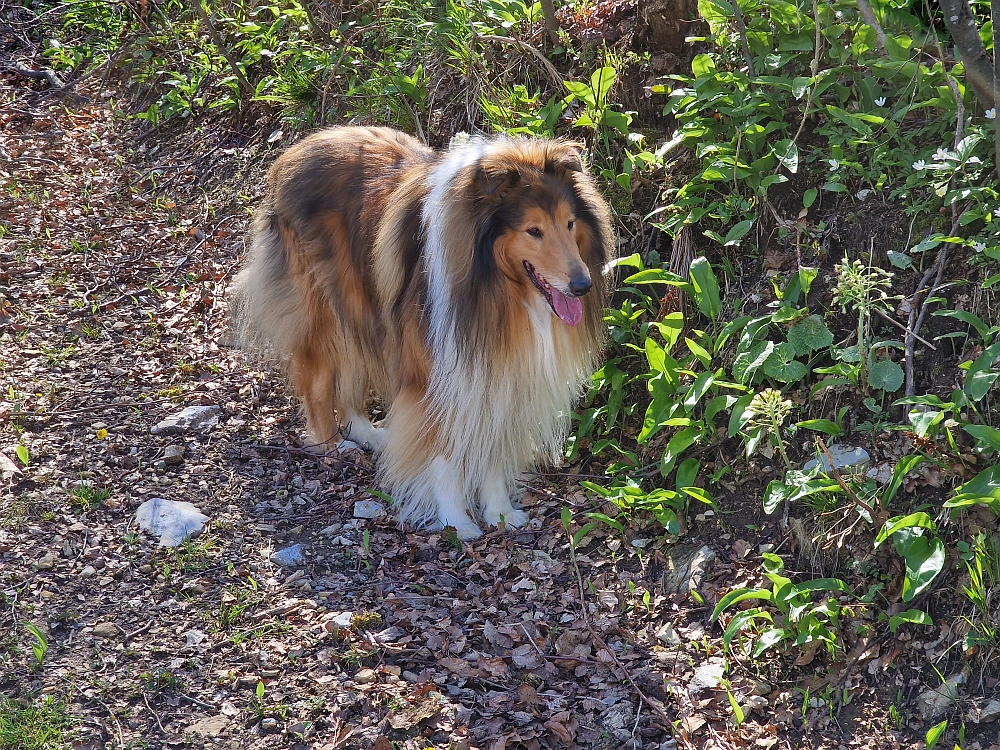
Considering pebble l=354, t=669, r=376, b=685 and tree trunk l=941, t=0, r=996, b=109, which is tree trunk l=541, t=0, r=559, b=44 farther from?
pebble l=354, t=669, r=376, b=685

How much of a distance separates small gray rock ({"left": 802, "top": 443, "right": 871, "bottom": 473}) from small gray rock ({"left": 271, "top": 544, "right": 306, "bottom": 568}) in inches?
78.6

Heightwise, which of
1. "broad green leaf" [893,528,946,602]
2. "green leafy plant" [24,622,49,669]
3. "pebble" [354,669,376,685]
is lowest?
"pebble" [354,669,376,685]

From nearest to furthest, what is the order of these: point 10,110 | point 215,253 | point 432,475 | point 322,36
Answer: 1. point 432,475
2. point 215,253
3. point 322,36
4. point 10,110

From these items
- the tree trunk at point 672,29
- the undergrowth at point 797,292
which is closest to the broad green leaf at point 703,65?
the undergrowth at point 797,292

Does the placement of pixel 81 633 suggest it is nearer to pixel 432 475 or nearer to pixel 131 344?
pixel 432 475

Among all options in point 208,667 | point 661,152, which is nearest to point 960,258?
point 661,152

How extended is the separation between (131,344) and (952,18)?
4123 millimetres

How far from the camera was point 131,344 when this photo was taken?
5031 mm

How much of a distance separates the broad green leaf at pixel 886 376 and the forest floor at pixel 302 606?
627mm

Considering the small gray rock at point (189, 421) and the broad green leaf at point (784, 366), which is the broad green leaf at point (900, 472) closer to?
the broad green leaf at point (784, 366)

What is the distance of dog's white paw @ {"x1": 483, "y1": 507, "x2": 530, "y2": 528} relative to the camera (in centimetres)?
404

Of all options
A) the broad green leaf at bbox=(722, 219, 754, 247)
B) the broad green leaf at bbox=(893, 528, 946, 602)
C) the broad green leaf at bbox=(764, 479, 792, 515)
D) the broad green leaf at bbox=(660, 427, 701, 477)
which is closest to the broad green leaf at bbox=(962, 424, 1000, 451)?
the broad green leaf at bbox=(893, 528, 946, 602)

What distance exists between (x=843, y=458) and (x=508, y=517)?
143 centimetres

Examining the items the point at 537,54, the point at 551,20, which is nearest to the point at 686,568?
the point at 537,54
